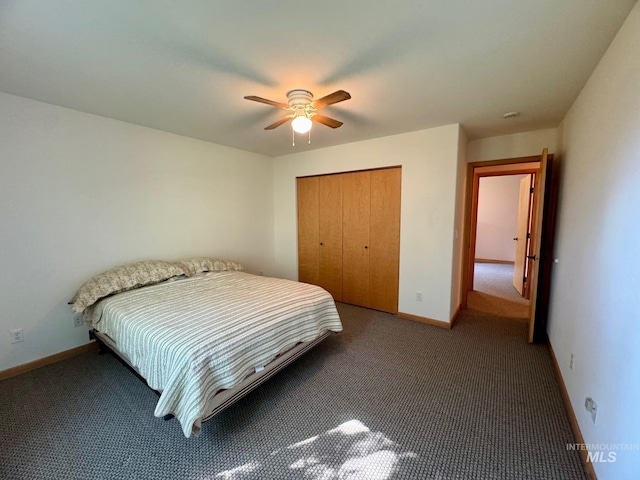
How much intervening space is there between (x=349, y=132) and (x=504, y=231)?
21.7 ft

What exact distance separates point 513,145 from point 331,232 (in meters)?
2.60

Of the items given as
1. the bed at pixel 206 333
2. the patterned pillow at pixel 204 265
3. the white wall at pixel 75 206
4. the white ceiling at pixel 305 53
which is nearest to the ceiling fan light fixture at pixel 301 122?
the white ceiling at pixel 305 53

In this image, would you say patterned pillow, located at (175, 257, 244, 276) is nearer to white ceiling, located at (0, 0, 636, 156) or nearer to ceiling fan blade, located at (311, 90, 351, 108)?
white ceiling, located at (0, 0, 636, 156)

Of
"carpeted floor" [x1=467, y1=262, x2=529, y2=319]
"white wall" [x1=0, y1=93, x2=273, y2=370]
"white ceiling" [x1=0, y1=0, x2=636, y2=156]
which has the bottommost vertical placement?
"carpeted floor" [x1=467, y1=262, x2=529, y2=319]

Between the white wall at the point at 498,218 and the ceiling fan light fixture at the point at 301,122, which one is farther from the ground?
the ceiling fan light fixture at the point at 301,122

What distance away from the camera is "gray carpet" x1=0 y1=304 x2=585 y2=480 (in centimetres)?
146

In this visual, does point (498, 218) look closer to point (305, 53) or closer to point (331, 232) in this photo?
point (331, 232)

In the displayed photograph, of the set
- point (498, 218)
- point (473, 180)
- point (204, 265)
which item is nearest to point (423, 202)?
point (473, 180)

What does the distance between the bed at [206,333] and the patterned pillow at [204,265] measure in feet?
1.00

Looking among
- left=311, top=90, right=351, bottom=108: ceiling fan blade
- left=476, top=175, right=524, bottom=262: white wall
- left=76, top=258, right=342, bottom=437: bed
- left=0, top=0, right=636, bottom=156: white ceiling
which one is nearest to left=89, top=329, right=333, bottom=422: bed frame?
left=76, top=258, right=342, bottom=437: bed

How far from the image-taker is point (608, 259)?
1427 mm

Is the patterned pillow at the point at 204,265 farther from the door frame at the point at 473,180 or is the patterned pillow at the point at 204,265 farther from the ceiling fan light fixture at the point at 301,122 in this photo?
the door frame at the point at 473,180

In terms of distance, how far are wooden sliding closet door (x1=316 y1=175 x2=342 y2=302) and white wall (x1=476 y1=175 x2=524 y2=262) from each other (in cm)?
556

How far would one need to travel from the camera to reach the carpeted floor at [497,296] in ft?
12.6
